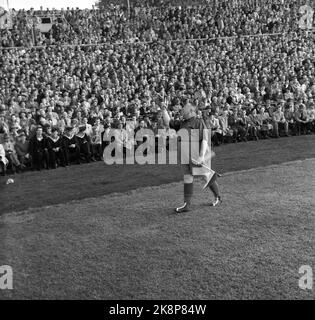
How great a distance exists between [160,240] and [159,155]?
762cm

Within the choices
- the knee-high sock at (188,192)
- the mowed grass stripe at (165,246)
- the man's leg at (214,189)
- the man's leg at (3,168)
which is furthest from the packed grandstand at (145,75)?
the mowed grass stripe at (165,246)

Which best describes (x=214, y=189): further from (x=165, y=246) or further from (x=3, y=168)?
(x=3, y=168)

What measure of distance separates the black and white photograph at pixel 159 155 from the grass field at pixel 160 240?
3 cm

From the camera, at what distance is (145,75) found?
20.0m

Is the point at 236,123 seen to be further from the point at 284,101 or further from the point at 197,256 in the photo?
the point at 197,256

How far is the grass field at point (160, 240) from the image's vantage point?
17.1 feet

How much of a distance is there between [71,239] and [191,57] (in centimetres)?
1747

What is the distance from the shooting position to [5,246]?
263 inches

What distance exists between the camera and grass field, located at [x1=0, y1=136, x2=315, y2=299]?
5.21 metres

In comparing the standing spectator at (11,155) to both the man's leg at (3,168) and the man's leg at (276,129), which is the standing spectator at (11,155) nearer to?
the man's leg at (3,168)

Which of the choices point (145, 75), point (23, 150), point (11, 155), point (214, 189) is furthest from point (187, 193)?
point (145, 75)

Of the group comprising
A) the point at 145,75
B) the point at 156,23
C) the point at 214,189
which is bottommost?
the point at 214,189

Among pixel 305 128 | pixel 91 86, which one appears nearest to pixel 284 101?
pixel 305 128

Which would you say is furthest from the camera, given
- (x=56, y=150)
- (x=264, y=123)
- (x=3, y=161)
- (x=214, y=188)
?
(x=264, y=123)
